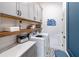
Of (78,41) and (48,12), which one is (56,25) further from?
(78,41)

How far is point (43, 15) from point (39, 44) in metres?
2.02

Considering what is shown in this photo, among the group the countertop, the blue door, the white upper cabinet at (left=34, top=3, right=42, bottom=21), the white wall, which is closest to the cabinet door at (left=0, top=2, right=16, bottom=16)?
the countertop

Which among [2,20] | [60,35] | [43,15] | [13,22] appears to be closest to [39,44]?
[13,22]

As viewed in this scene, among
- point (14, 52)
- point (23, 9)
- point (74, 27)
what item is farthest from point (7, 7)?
point (74, 27)

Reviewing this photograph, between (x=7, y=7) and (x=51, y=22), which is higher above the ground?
(x=7, y=7)

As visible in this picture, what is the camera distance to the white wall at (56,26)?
4.50m

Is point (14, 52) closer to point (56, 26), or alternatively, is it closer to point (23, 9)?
point (23, 9)

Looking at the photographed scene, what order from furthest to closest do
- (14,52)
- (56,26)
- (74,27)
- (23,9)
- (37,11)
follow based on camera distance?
(56,26) → (37,11) → (23,9) → (74,27) → (14,52)

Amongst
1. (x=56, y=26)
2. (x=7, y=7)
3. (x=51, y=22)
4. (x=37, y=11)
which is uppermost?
(x=37, y=11)

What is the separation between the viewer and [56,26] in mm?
4586

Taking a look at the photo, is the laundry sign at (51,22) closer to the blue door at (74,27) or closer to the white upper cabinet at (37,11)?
the white upper cabinet at (37,11)

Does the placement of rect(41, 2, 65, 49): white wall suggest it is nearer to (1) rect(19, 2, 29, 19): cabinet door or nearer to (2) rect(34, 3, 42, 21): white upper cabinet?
(2) rect(34, 3, 42, 21): white upper cabinet

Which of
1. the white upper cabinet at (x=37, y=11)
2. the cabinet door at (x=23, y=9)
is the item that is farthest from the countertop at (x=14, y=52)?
the white upper cabinet at (x=37, y=11)

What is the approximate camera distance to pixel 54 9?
4562 mm
